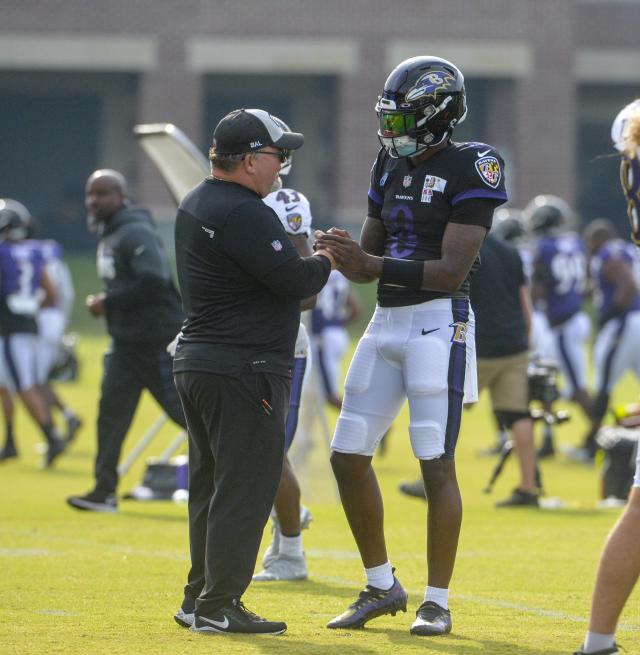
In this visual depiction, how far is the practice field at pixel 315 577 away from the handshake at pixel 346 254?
1.33m

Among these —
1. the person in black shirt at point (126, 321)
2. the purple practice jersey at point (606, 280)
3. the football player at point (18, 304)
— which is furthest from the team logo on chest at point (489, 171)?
the football player at point (18, 304)

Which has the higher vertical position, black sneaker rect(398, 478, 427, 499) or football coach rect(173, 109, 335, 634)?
football coach rect(173, 109, 335, 634)

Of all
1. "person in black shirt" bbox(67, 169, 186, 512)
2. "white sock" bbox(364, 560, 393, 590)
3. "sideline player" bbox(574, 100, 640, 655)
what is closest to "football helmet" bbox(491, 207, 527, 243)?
"person in black shirt" bbox(67, 169, 186, 512)

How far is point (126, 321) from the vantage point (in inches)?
389

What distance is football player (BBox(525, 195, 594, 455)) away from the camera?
14.5 meters

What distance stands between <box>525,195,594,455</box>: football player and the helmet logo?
8.68 meters

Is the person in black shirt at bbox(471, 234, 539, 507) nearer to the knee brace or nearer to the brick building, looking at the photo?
the knee brace

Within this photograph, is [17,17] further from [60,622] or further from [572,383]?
[60,622]

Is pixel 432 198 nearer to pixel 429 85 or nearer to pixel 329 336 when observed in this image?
pixel 429 85

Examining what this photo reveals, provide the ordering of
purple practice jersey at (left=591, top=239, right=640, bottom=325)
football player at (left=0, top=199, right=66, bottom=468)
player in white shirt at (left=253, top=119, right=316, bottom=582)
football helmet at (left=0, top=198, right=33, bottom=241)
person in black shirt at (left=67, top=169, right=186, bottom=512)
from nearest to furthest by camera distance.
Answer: player in white shirt at (left=253, top=119, right=316, bottom=582) < person in black shirt at (left=67, top=169, right=186, bottom=512) < purple practice jersey at (left=591, top=239, right=640, bottom=325) < football player at (left=0, top=199, right=66, bottom=468) < football helmet at (left=0, top=198, right=33, bottom=241)

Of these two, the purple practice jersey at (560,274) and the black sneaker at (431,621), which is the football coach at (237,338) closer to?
the black sneaker at (431,621)

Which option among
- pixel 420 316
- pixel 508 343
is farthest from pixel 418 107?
pixel 508 343

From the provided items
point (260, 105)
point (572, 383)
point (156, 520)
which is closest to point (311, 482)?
point (156, 520)

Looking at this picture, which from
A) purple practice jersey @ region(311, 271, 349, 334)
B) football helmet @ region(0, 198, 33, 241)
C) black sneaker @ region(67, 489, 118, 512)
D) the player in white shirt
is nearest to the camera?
the player in white shirt
